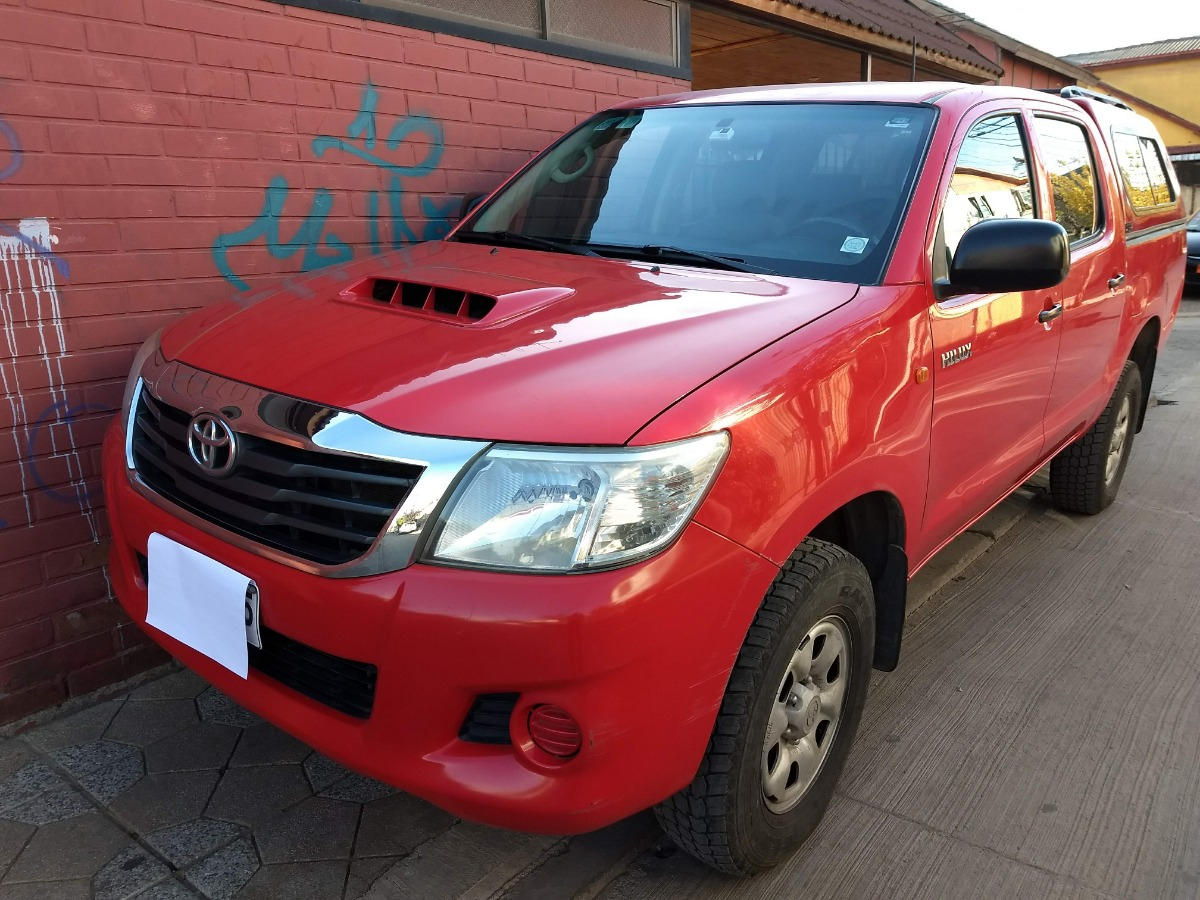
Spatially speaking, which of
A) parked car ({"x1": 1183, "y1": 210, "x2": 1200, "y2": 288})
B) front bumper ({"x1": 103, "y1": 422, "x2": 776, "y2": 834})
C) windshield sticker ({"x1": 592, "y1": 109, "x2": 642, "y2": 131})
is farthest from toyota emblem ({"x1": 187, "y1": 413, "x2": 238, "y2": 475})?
parked car ({"x1": 1183, "y1": 210, "x2": 1200, "y2": 288})

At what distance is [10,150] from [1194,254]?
1396 cm

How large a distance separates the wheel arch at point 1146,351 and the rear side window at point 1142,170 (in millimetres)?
580

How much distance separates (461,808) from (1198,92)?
41.6 meters

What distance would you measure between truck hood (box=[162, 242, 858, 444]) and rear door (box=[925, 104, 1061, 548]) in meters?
0.48

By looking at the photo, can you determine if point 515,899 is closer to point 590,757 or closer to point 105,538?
point 590,757

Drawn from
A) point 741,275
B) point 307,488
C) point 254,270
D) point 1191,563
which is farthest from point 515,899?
point 1191,563

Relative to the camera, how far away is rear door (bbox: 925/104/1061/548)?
8.37ft

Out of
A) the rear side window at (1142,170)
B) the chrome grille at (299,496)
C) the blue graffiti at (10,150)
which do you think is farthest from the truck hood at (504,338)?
the rear side window at (1142,170)

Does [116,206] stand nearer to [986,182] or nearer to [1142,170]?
[986,182]

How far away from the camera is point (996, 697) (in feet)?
9.80

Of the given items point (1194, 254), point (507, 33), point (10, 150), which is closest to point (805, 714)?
point (10, 150)

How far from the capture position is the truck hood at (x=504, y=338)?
1.74m

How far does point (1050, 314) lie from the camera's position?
10.3 feet

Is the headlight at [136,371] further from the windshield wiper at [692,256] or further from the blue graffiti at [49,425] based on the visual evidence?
the windshield wiper at [692,256]
